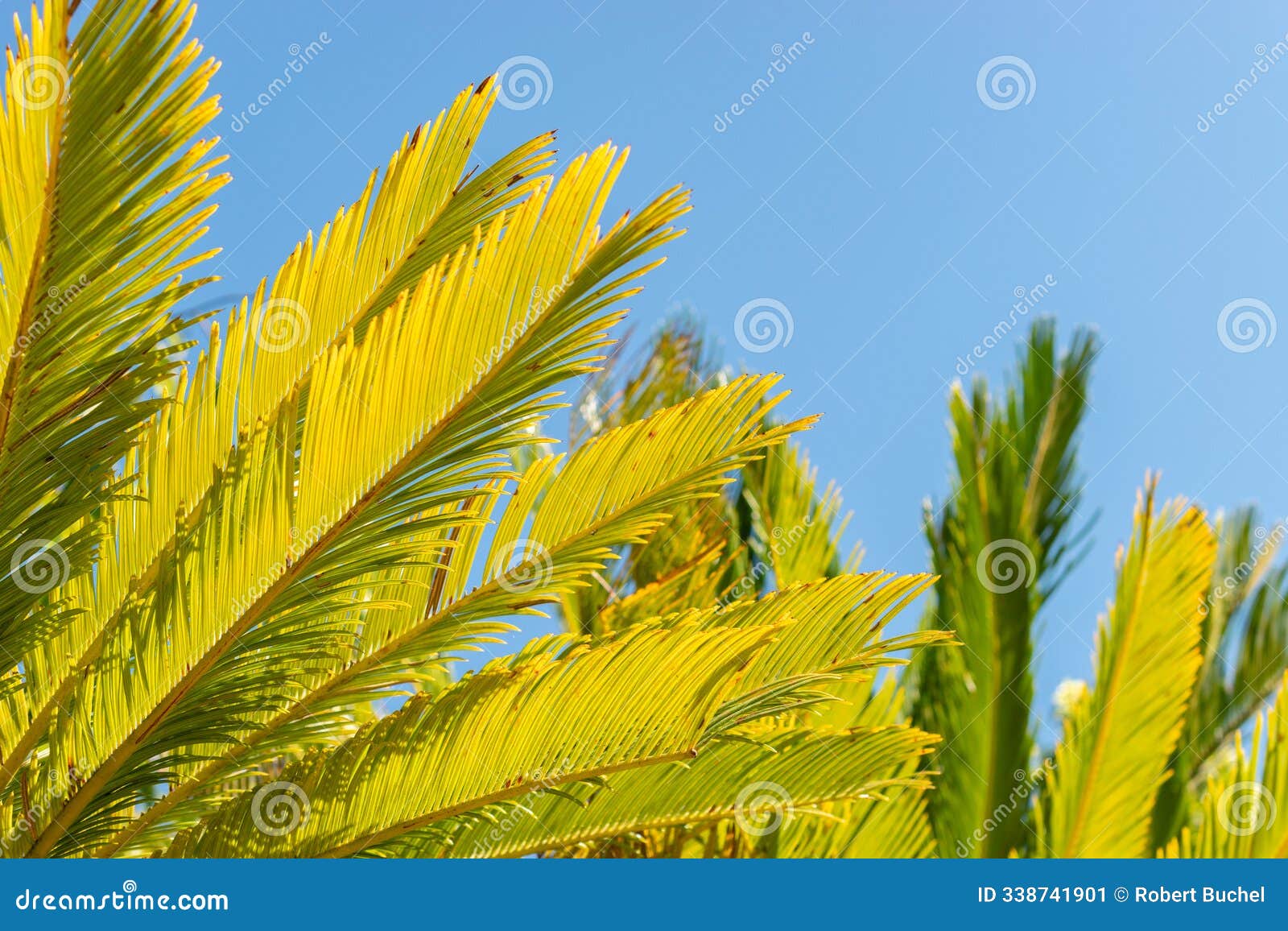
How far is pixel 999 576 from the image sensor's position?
15.1ft

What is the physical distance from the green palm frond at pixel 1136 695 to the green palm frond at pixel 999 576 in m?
0.33

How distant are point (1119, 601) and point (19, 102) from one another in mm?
3855

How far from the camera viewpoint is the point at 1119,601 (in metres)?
4.04

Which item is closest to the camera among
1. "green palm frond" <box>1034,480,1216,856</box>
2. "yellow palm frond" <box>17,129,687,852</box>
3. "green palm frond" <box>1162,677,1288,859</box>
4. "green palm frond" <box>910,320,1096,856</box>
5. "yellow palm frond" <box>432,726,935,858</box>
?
"yellow palm frond" <box>17,129,687,852</box>

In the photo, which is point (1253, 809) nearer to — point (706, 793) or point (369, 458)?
point (706, 793)

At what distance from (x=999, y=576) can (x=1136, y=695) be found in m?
0.77

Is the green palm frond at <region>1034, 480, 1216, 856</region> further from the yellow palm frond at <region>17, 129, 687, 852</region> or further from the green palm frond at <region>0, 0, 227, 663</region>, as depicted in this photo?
the green palm frond at <region>0, 0, 227, 663</region>

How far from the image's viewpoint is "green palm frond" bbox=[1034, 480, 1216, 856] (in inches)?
153

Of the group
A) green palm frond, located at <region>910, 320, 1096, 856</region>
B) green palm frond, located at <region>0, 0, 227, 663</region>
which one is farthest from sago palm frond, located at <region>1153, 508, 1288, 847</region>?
green palm frond, located at <region>0, 0, 227, 663</region>

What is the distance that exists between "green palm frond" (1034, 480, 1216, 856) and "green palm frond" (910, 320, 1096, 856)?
33 centimetres

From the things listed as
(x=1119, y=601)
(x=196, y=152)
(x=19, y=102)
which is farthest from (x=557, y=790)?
(x=1119, y=601)

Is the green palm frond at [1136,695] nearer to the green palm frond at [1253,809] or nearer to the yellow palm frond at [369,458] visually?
the green palm frond at [1253,809]

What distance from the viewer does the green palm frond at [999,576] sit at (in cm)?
452

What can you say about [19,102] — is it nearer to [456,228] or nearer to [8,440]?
[8,440]
